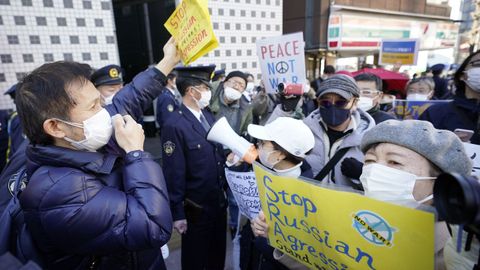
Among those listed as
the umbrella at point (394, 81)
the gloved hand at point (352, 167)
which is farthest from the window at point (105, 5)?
the gloved hand at point (352, 167)

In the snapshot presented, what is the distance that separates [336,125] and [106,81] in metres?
2.61

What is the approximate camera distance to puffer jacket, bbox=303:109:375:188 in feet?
6.79

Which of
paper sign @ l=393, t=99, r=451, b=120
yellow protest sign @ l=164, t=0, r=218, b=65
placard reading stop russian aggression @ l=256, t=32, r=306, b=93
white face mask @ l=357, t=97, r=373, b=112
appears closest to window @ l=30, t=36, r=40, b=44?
placard reading stop russian aggression @ l=256, t=32, r=306, b=93

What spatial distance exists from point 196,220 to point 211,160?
574mm

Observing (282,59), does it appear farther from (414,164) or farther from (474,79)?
(414,164)

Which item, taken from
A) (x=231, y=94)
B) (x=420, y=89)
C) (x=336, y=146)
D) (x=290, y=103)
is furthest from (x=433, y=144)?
(x=420, y=89)

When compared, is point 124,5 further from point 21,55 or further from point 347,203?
point 347,203

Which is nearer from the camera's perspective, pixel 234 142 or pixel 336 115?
pixel 234 142

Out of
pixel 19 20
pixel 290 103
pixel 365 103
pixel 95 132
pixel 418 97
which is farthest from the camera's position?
pixel 19 20

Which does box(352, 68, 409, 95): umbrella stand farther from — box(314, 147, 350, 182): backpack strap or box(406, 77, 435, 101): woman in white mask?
box(314, 147, 350, 182): backpack strap

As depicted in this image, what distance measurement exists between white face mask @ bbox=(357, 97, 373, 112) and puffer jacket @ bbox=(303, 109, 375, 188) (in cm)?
57

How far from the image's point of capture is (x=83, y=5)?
18.4ft

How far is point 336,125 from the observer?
2.27 metres

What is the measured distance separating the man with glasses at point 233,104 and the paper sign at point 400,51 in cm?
446
